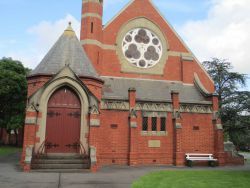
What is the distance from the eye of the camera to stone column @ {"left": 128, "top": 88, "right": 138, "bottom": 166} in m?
19.3

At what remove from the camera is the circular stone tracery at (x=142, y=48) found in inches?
1004

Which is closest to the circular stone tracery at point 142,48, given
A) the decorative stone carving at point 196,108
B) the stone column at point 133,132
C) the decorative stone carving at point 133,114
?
the decorative stone carving at point 196,108

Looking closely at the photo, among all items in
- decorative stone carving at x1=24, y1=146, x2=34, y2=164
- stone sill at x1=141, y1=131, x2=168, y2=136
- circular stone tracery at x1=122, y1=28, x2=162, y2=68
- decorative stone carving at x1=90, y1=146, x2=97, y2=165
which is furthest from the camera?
circular stone tracery at x1=122, y1=28, x2=162, y2=68

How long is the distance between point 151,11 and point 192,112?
11083 mm

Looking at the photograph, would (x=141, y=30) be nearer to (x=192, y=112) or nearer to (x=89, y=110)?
(x=192, y=112)

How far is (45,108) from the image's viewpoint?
1695 cm

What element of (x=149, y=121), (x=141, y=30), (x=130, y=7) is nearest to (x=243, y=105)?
(x=149, y=121)

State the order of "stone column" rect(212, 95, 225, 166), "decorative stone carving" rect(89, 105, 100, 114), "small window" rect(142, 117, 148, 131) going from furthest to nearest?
1. "stone column" rect(212, 95, 225, 166)
2. "small window" rect(142, 117, 148, 131)
3. "decorative stone carving" rect(89, 105, 100, 114)

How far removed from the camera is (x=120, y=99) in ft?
65.8

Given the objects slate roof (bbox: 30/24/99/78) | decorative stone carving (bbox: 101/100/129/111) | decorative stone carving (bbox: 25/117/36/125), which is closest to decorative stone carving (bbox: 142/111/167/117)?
decorative stone carving (bbox: 101/100/129/111)

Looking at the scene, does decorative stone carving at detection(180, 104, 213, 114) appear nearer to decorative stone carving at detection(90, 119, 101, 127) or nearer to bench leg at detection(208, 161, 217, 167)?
bench leg at detection(208, 161, 217, 167)

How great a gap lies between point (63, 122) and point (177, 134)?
824 centimetres

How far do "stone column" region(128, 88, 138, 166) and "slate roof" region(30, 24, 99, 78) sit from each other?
3.07 metres

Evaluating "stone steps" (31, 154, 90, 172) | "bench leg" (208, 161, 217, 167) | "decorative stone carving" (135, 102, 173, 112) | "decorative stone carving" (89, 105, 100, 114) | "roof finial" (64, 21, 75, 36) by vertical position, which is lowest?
"bench leg" (208, 161, 217, 167)
